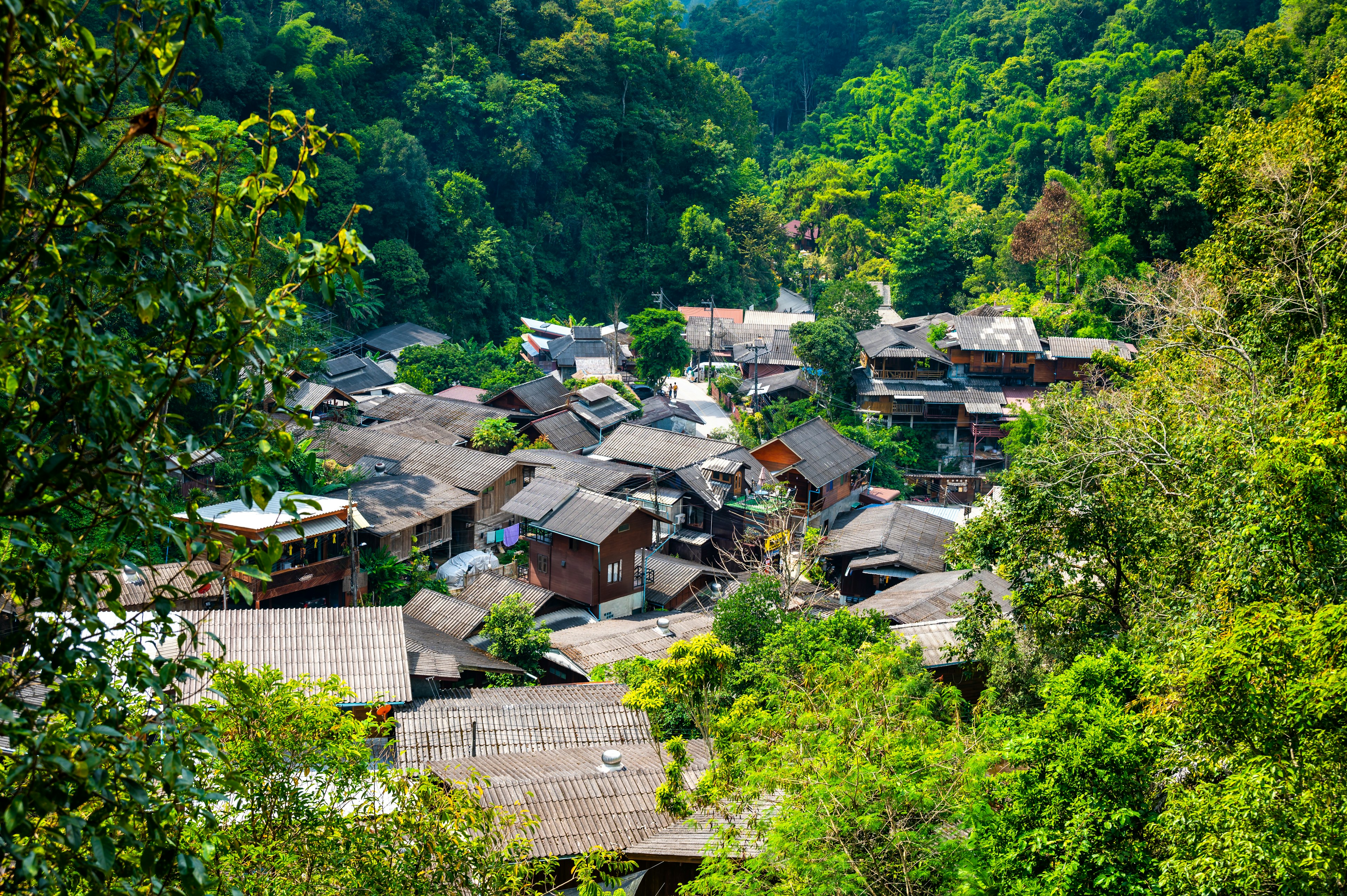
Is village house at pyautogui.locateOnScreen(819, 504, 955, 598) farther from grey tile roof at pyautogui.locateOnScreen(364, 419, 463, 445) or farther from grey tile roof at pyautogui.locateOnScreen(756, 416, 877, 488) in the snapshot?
grey tile roof at pyautogui.locateOnScreen(364, 419, 463, 445)

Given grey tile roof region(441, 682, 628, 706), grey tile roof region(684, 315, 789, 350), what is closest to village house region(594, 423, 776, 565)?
grey tile roof region(441, 682, 628, 706)

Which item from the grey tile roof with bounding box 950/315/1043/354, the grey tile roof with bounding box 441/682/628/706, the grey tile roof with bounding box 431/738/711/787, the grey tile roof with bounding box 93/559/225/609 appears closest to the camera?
the grey tile roof with bounding box 93/559/225/609

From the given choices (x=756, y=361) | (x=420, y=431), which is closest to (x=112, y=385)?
(x=420, y=431)

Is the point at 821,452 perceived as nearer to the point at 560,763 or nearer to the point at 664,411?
the point at 664,411

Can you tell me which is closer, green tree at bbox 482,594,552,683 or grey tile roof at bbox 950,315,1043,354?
green tree at bbox 482,594,552,683

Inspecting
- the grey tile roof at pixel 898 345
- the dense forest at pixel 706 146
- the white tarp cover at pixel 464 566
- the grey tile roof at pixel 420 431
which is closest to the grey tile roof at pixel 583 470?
the grey tile roof at pixel 420 431

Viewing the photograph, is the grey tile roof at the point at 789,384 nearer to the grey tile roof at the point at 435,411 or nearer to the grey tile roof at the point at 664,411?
the grey tile roof at the point at 664,411
